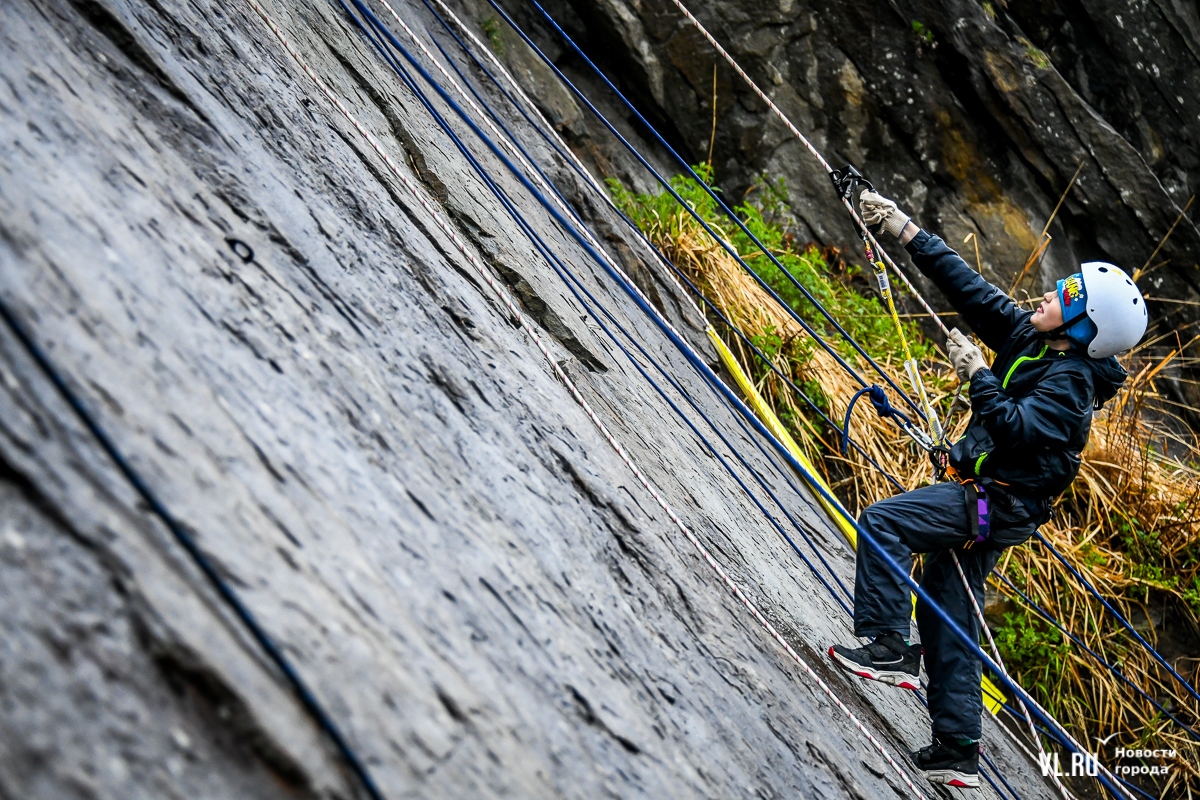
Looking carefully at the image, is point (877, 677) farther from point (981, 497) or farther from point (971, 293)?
point (971, 293)

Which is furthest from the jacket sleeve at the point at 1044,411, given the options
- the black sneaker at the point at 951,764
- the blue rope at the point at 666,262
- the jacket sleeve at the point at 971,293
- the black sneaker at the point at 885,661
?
the blue rope at the point at 666,262

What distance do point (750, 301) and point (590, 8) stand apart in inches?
96.5

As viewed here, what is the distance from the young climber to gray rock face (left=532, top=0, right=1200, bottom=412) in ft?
11.2

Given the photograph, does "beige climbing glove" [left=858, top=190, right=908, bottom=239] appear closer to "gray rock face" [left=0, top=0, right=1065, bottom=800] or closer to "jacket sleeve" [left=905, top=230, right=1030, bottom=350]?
"jacket sleeve" [left=905, top=230, right=1030, bottom=350]

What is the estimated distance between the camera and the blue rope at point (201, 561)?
1.09 meters

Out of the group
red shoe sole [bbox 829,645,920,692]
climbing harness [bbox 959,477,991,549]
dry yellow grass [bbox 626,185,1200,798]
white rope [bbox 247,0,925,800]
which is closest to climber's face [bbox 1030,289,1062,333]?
climbing harness [bbox 959,477,991,549]

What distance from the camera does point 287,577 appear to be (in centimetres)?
123

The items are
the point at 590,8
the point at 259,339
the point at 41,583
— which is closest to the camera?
the point at 41,583

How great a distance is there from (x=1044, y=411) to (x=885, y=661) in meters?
0.96

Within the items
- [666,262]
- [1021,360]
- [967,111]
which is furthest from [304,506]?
[967,111]

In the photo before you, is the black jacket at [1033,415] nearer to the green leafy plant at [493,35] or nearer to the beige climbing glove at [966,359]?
the beige climbing glove at [966,359]

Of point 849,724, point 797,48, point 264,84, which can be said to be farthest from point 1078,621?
point 264,84

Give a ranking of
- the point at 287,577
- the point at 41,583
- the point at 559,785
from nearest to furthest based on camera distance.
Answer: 1. the point at 41,583
2. the point at 287,577
3. the point at 559,785

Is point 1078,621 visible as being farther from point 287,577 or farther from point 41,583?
point 41,583
